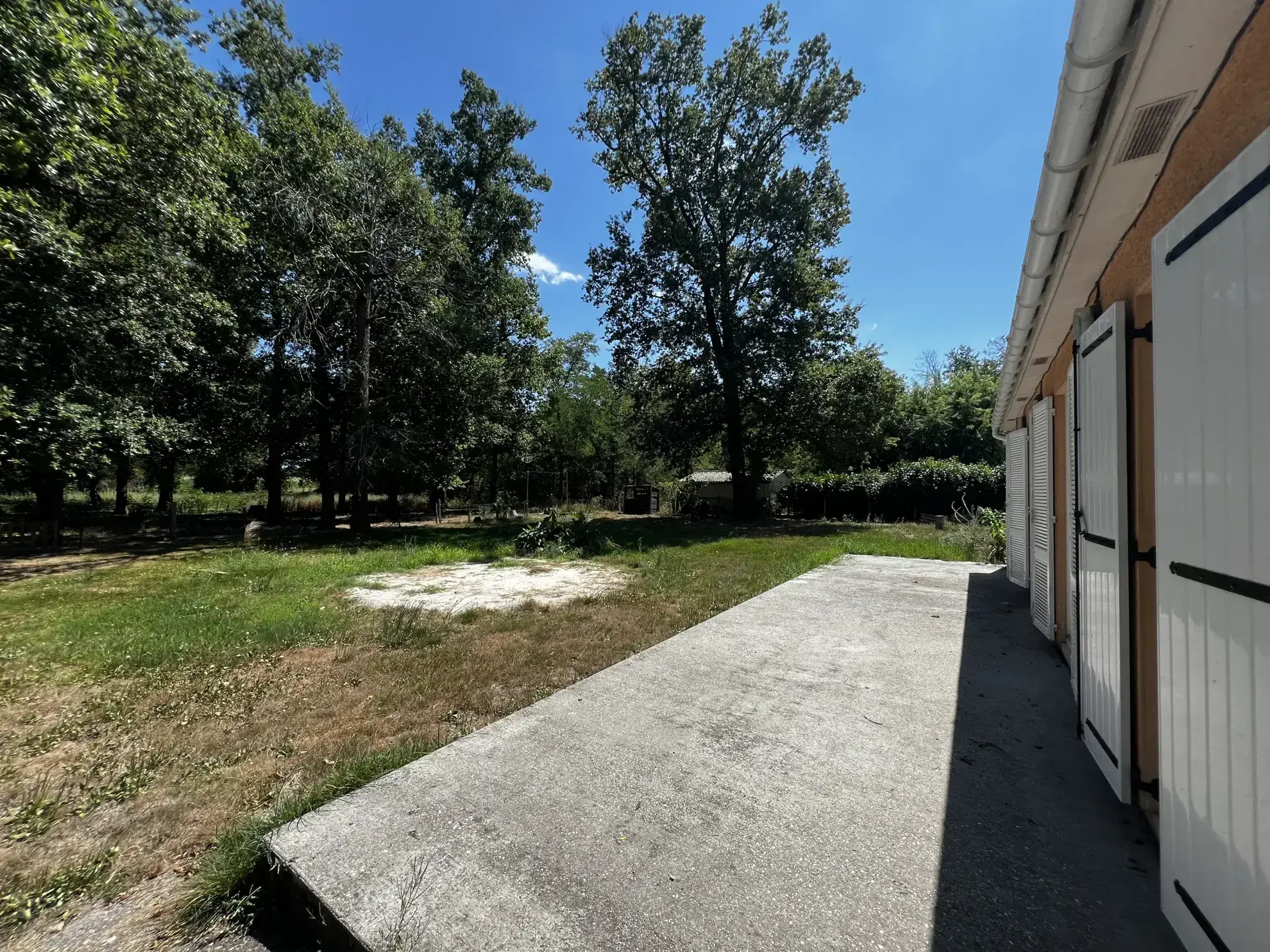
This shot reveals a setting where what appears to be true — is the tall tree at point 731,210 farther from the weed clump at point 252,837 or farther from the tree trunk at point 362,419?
the weed clump at point 252,837

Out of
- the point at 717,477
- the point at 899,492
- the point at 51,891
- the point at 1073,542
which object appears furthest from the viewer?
the point at 717,477

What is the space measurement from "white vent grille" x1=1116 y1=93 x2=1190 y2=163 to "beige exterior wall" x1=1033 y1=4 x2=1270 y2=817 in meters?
0.05

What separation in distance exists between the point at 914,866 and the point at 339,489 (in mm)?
16241

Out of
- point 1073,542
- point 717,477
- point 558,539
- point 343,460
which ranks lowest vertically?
point 558,539

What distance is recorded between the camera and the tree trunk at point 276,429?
15.5 m

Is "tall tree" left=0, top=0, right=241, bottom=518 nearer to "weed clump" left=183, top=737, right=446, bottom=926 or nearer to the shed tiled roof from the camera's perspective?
"weed clump" left=183, top=737, right=446, bottom=926

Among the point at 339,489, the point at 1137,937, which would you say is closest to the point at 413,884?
the point at 1137,937

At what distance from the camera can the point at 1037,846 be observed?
1906 millimetres

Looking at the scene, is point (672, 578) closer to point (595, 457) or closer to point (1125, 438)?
point (1125, 438)

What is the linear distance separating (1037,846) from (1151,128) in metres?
2.47

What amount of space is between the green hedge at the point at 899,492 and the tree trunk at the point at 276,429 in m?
18.8

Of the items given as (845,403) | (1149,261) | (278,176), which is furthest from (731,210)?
(1149,261)

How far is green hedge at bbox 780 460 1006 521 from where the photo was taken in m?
18.0

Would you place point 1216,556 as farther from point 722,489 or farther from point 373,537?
point 722,489
